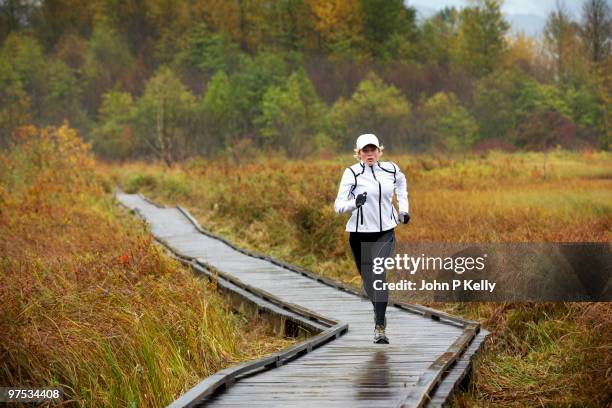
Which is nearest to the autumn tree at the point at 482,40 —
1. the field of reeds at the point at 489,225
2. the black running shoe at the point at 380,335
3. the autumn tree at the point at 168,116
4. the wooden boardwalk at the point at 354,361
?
the autumn tree at the point at 168,116

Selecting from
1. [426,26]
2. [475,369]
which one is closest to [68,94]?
[426,26]

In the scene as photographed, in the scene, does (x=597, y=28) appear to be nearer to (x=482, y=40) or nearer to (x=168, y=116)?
(x=482, y=40)

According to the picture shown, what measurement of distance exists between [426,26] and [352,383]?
87438 millimetres

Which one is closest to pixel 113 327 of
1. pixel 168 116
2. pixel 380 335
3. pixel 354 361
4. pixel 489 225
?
pixel 354 361

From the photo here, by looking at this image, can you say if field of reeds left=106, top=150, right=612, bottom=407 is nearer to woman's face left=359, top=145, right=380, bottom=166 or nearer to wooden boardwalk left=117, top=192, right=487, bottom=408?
wooden boardwalk left=117, top=192, right=487, bottom=408

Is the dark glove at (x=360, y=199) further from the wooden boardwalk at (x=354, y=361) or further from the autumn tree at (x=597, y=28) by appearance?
the autumn tree at (x=597, y=28)

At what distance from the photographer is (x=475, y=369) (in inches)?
342

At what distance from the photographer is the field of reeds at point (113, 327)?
8117 millimetres

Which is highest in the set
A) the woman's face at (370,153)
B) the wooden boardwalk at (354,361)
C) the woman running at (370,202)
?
the woman's face at (370,153)

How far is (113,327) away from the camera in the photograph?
8.66m

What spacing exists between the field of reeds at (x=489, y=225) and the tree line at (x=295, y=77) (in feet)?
43.5

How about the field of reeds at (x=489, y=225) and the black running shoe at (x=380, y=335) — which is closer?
the field of reeds at (x=489, y=225)

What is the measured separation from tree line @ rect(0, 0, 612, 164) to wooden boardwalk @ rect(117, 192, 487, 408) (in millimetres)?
27623

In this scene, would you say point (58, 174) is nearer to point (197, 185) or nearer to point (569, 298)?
point (197, 185)
